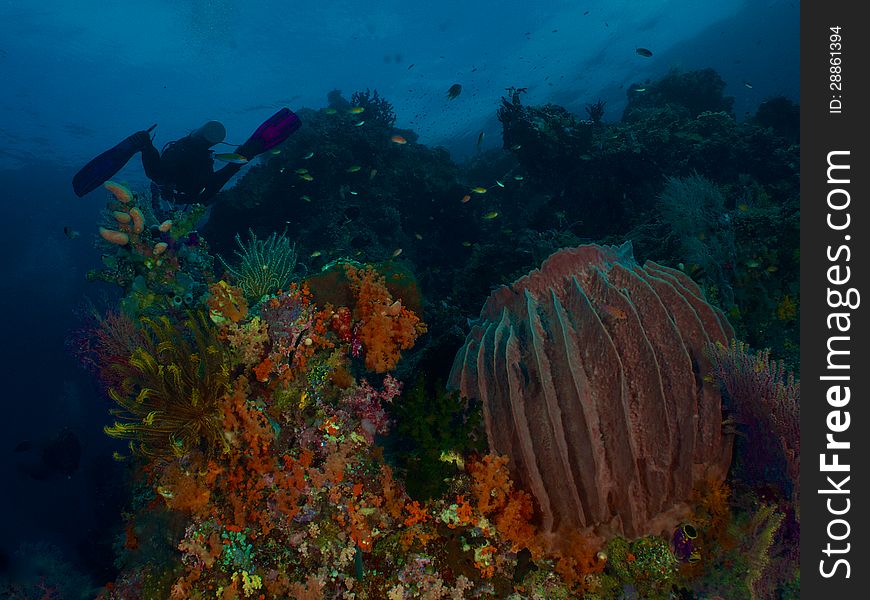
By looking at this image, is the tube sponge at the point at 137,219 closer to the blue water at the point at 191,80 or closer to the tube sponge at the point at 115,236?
the tube sponge at the point at 115,236

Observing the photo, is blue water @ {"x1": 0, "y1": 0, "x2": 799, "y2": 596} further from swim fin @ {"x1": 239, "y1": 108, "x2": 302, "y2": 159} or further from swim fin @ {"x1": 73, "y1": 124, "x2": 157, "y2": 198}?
swim fin @ {"x1": 239, "y1": 108, "x2": 302, "y2": 159}

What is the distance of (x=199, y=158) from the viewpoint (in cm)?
964

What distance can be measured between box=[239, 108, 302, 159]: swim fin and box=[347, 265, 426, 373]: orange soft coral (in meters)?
4.85

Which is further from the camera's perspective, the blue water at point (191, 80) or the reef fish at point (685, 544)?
the blue water at point (191, 80)

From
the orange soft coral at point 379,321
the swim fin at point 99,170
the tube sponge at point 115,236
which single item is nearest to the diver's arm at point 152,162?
the swim fin at point 99,170

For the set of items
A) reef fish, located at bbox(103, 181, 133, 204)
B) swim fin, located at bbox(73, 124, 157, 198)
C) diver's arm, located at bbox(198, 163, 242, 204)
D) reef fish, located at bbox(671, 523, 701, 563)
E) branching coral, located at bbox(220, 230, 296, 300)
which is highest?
diver's arm, located at bbox(198, 163, 242, 204)

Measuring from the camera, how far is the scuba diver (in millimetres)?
8320

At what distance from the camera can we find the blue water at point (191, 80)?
23938 mm

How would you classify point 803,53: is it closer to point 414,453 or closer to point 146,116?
point 414,453

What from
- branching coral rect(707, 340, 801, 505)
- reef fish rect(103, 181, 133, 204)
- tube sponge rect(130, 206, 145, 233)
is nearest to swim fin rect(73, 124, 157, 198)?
reef fish rect(103, 181, 133, 204)

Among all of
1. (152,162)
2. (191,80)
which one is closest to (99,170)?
(152,162)

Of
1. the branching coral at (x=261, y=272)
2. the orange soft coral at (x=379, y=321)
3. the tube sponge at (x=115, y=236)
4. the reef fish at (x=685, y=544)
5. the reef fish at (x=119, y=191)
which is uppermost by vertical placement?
the reef fish at (x=119, y=191)

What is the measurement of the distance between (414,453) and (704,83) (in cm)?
2431

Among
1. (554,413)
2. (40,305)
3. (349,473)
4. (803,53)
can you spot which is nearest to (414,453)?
(349,473)
